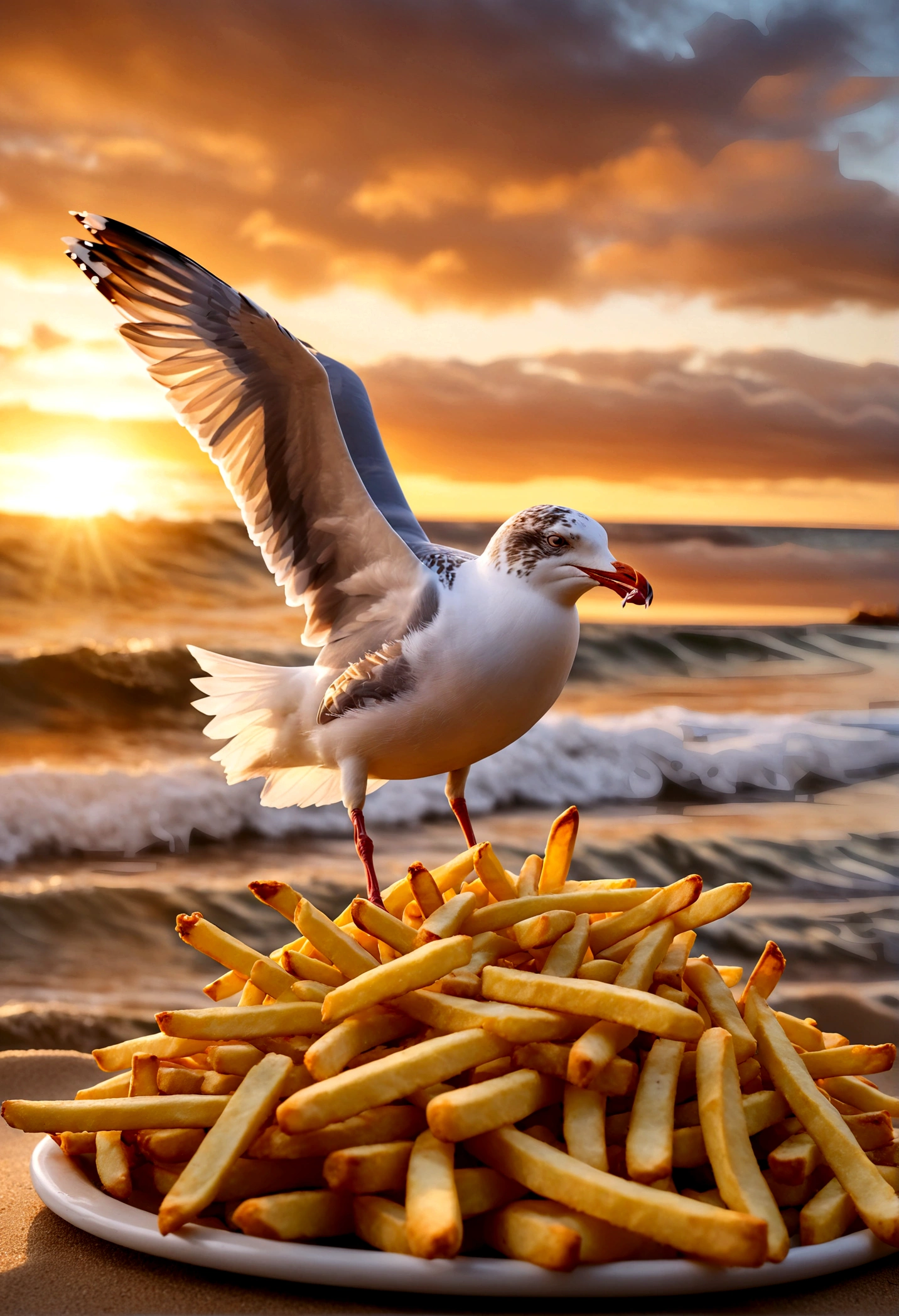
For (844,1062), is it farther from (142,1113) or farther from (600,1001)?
(142,1113)

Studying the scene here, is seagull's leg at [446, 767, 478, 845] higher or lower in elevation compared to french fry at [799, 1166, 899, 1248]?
higher

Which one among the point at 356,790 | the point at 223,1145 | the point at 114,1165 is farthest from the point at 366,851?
the point at 223,1145

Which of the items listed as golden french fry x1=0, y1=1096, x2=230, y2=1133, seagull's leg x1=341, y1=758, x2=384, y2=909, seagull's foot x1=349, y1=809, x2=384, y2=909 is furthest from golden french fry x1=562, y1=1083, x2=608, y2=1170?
seagull's leg x1=341, y1=758, x2=384, y2=909

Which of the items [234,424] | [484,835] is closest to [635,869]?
[484,835]

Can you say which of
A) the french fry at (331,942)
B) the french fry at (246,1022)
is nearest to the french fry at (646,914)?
the french fry at (331,942)

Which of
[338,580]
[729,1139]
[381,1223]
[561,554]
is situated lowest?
[381,1223]

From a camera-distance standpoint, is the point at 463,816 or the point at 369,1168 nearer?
the point at 369,1168

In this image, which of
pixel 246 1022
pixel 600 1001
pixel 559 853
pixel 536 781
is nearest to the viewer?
pixel 600 1001

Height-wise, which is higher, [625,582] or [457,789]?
[625,582]

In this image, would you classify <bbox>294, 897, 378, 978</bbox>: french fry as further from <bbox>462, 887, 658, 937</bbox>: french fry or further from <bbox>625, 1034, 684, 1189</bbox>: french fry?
<bbox>625, 1034, 684, 1189</bbox>: french fry
